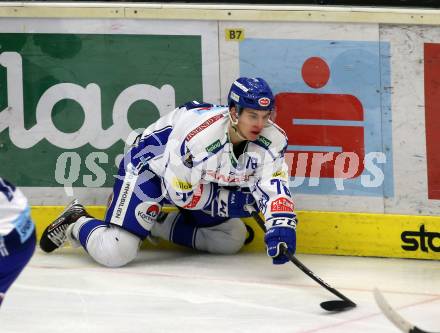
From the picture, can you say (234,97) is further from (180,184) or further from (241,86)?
(180,184)

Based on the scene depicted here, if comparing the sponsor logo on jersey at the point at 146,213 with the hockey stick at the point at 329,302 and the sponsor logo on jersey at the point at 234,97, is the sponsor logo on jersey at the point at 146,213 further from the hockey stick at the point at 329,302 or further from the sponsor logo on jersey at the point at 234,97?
the sponsor logo on jersey at the point at 234,97

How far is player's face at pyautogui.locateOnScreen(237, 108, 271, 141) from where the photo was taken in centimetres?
439

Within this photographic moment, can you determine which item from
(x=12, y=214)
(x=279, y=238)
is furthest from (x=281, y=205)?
(x=12, y=214)

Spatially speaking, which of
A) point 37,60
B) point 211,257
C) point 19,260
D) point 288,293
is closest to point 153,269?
point 211,257

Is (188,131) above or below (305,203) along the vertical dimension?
above

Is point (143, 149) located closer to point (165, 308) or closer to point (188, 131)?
point (188, 131)

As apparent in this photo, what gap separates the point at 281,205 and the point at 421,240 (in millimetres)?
735

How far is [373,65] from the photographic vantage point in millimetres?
4805

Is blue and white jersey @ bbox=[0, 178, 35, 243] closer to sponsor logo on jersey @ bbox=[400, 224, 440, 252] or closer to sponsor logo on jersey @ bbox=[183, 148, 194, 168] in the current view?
sponsor logo on jersey @ bbox=[183, 148, 194, 168]

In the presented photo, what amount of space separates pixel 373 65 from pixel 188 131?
86 centimetres

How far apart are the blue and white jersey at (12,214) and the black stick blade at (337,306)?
4.44ft

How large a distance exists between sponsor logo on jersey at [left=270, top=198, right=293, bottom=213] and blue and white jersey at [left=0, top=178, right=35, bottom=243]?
60.8 inches

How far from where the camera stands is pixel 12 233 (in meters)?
3.00

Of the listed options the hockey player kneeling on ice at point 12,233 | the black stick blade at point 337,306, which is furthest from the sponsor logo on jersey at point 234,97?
the hockey player kneeling on ice at point 12,233
